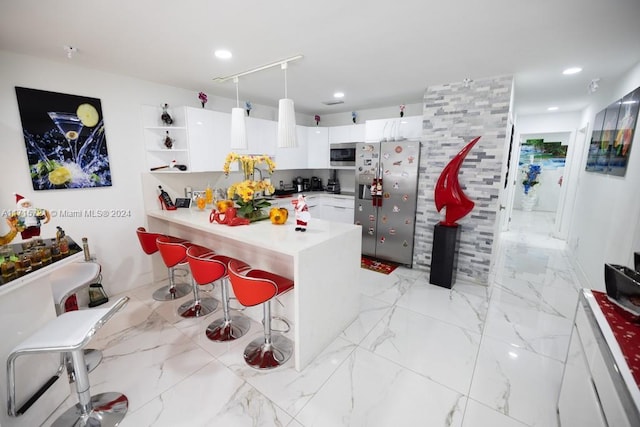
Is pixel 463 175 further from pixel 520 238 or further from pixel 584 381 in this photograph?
pixel 520 238

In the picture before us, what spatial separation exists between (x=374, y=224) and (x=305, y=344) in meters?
2.49

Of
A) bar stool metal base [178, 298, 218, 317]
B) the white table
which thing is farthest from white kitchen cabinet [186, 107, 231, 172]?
the white table

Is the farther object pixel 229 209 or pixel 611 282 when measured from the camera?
pixel 229 209

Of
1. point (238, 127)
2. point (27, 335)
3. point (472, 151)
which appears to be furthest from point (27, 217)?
point (472, 151)

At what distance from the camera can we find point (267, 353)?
2.16 meters

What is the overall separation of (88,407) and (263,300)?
1150 millimetres

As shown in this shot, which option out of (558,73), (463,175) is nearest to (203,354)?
(463,175)

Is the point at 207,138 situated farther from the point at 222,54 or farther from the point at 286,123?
the point at 286,123

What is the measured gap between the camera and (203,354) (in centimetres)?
221

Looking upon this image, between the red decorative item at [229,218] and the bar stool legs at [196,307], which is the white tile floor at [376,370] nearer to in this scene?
the bar stool legs at [196,307]

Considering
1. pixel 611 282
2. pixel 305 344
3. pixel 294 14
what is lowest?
pixel 305 344

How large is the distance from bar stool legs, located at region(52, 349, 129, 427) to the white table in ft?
0.46

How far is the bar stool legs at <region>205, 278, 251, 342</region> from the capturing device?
241 centimetres

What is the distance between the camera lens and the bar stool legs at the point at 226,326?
241 cm
